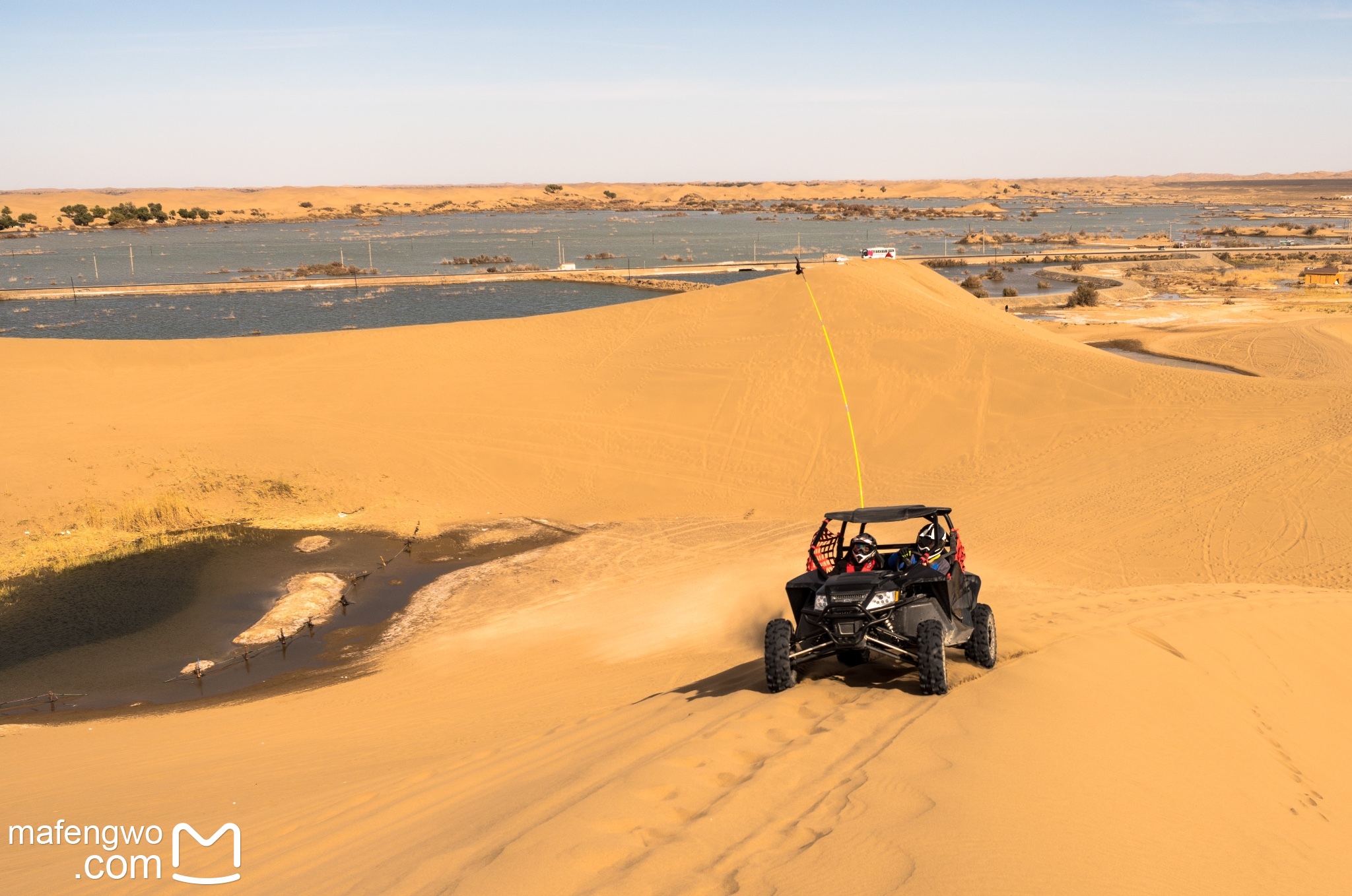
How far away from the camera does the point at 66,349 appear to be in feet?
115

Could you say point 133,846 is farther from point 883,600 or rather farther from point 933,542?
point 933,542

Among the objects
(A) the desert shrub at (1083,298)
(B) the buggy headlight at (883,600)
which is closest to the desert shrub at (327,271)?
(A) the desert shrub at (1083,298)

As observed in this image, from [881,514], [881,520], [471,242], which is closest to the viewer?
[881,520]

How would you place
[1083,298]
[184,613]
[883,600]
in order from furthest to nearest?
[1083,298] → [184,613] → [883,600]

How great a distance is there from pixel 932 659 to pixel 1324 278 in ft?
240

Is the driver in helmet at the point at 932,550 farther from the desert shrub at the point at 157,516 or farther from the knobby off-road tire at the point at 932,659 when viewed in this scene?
the desert shrub at the point at 157,516

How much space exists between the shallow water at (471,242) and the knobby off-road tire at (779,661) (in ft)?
272

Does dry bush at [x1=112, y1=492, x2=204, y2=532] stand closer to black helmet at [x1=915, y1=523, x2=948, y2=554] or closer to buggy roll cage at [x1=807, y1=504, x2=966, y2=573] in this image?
buggy roll cage at [x1=807, y1=504, x2=966, y2=573]

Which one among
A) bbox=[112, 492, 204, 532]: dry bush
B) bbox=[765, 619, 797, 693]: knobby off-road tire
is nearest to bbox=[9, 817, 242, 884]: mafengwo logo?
bbox=[765, 619, 797, 693]: knobby off-road tire

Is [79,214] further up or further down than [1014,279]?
further up

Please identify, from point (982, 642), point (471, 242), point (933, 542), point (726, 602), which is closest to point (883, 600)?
point (982, 642)

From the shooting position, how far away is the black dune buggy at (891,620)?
8961 mm

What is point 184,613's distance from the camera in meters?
18.1

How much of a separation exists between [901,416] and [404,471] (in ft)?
44.4
